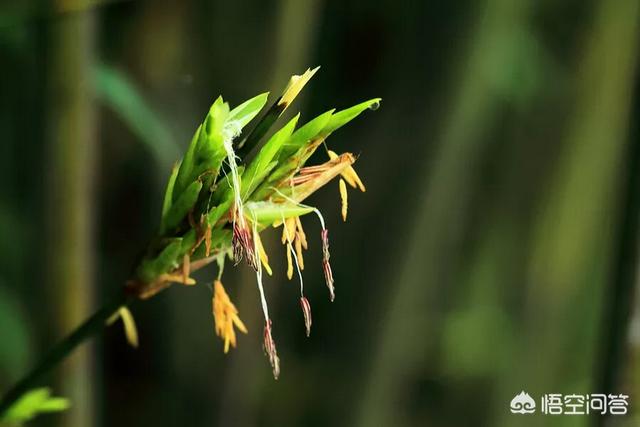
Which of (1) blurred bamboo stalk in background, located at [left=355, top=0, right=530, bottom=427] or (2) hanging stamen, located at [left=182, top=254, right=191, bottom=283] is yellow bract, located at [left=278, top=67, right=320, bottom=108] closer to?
(2) hanging stamen, located at [left=182, top=254, right=191, bottom=283]

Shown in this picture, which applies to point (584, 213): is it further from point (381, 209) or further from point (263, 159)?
point (263, 159)

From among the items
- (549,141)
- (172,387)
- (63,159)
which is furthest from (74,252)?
(549,141)

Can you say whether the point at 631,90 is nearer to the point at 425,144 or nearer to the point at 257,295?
the point at 425,144

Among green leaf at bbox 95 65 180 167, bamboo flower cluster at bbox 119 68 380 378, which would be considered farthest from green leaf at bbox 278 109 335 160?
green leaf at bbox 95 65 180 167

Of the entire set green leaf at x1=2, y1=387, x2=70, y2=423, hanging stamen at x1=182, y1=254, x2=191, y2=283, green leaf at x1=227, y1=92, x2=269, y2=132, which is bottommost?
green leaf at x1=2, y1=387, x2=70, y2=423

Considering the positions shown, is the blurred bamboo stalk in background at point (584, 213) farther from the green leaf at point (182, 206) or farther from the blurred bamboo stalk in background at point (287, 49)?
the green leaf at point (182, 206)

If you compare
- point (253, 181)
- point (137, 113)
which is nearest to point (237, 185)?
point (253, 181)
